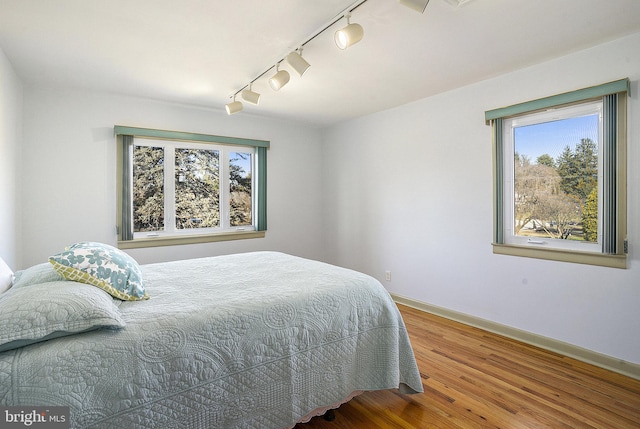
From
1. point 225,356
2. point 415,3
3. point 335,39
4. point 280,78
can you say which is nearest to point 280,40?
point 280,78

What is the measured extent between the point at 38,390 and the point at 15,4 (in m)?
2.13

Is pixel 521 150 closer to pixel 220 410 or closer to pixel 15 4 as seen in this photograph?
pixel 220 410

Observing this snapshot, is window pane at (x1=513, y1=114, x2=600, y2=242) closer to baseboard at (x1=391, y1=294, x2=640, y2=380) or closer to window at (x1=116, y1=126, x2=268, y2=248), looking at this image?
baseboard at (x1=391, y1=294, x2=640, y2=380)

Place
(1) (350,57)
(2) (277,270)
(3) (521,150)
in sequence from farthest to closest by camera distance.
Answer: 1. (3) (521,150)
2. (1) (350,57)
3. (2) (277,270)

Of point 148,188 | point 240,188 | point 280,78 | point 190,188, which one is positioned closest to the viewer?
point 280,78

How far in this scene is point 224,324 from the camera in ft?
4.84

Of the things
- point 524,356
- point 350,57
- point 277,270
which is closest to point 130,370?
point 277,270

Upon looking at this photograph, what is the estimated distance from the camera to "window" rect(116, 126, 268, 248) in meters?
3.52

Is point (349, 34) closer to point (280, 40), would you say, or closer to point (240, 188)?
point (280, 40)

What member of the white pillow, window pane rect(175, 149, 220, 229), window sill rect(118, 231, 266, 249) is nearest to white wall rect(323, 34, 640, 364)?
window sill rect(118, 231, 266, 249)

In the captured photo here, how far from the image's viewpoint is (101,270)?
5.46ft

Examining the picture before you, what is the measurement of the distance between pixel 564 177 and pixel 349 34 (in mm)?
2223

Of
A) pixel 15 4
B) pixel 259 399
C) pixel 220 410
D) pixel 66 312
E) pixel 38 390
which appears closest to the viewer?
pixel 38 390

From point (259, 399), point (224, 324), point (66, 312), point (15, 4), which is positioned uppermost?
point (15, 4)
